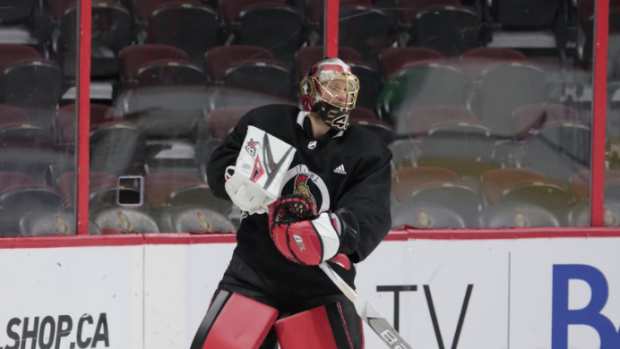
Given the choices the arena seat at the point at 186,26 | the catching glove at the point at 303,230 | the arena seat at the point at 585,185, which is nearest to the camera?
the catching glove at the point at 303,230

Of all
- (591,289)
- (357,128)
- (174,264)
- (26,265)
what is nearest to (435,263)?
(591,289)

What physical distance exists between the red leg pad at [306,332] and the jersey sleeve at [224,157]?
381 millimetres

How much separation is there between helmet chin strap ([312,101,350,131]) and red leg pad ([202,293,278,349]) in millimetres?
517

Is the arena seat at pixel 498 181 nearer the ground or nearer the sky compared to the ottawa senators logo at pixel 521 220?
nearer the sky

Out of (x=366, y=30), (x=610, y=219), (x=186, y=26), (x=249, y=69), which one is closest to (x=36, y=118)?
(x=186, y=26)

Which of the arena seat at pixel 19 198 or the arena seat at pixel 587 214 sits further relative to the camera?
the arena seat at pixel 587 214

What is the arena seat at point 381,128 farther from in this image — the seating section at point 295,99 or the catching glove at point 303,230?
the catching glove at point 303,230

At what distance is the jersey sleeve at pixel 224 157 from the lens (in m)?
2.89

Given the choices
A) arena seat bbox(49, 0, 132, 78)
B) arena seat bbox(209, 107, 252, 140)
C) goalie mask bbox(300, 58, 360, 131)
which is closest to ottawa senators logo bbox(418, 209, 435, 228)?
arena seat bbox(209, 107, 252, 140)

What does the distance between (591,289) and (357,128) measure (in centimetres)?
173

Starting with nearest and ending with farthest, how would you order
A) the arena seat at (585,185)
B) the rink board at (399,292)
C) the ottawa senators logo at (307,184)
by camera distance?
the ottawa senators logo at (307,184), the rink board at (399,292), the arena seat at (585,185)

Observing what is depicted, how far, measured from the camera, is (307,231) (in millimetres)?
2621

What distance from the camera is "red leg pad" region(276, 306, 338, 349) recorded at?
2.80m

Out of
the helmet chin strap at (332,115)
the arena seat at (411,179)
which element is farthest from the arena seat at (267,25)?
the helmet chin strap at (332,115)
